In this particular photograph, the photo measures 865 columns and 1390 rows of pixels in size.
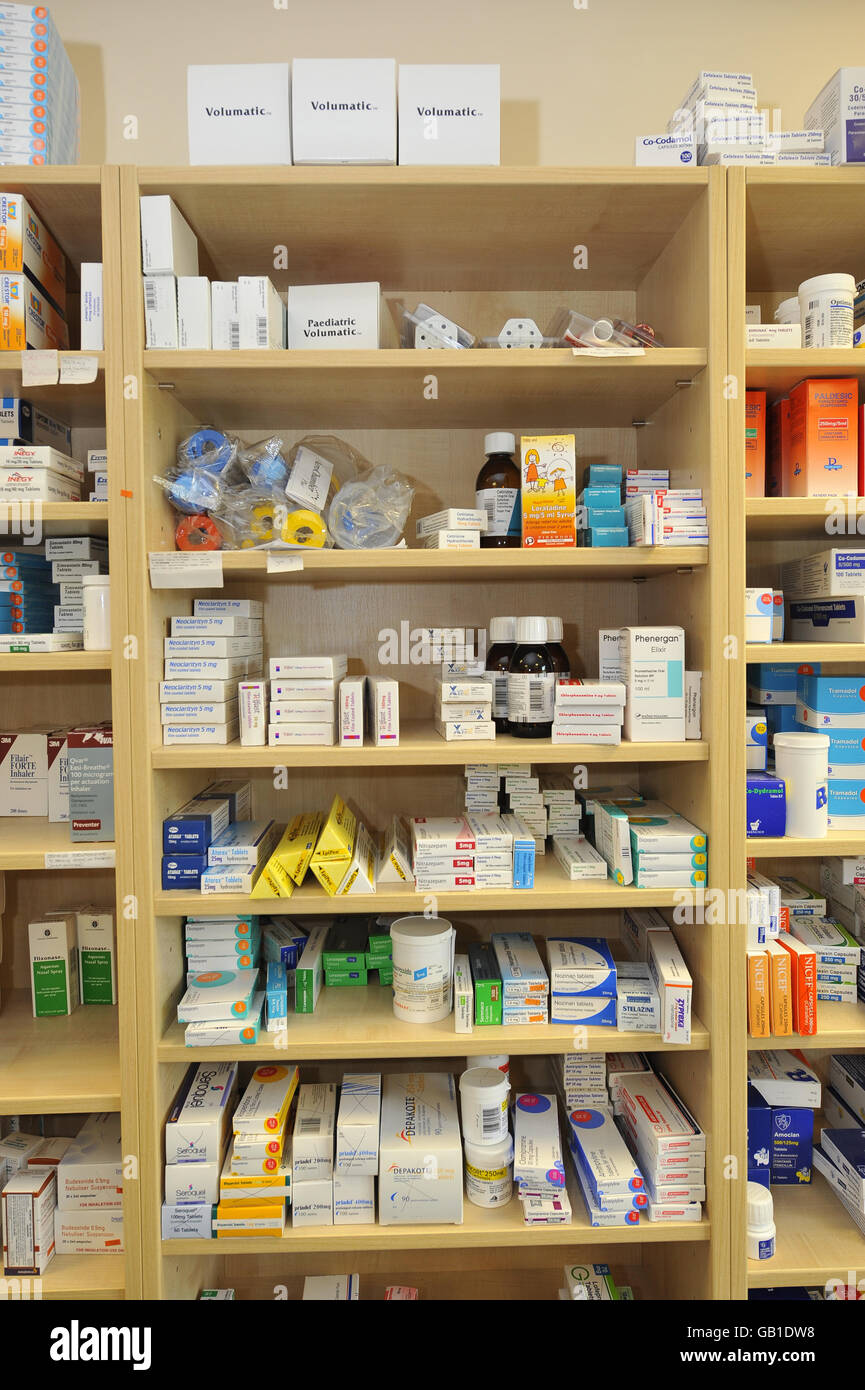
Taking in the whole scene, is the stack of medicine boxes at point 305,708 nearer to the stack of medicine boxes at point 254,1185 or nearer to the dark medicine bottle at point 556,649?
the dark medicine bottle at point 556,649

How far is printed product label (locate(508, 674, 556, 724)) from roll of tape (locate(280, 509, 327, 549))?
0.51 meters

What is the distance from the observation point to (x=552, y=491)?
Result: 5.66ft

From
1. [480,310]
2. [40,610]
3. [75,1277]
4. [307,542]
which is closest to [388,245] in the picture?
[480,310]

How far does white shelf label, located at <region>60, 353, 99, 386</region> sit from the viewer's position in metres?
1.64

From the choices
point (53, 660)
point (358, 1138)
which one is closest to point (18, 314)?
point (53, 660)

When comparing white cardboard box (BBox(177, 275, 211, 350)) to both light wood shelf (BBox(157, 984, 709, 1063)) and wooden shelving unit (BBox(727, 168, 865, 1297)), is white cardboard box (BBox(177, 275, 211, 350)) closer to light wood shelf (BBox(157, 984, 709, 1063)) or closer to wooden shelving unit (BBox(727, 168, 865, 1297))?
wooden shelving unit (BBox(727, 168, 865, 1297))

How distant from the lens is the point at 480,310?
2117mm

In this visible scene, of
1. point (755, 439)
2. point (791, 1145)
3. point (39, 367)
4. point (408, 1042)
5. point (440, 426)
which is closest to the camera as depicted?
point (39, 367)

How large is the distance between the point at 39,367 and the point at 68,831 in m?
0.94

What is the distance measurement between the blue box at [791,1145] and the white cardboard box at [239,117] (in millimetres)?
2307

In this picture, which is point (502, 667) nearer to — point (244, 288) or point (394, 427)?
point (394, 427)

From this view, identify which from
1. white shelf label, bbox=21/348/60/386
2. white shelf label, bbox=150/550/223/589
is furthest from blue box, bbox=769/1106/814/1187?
white shelf label, bbox=21/348/60/386

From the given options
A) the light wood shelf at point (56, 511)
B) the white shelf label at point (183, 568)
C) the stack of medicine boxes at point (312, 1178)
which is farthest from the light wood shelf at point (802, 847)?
the light wood shelf at point (56, 511)

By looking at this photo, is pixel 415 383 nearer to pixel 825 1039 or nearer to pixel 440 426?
pixel 440 426
